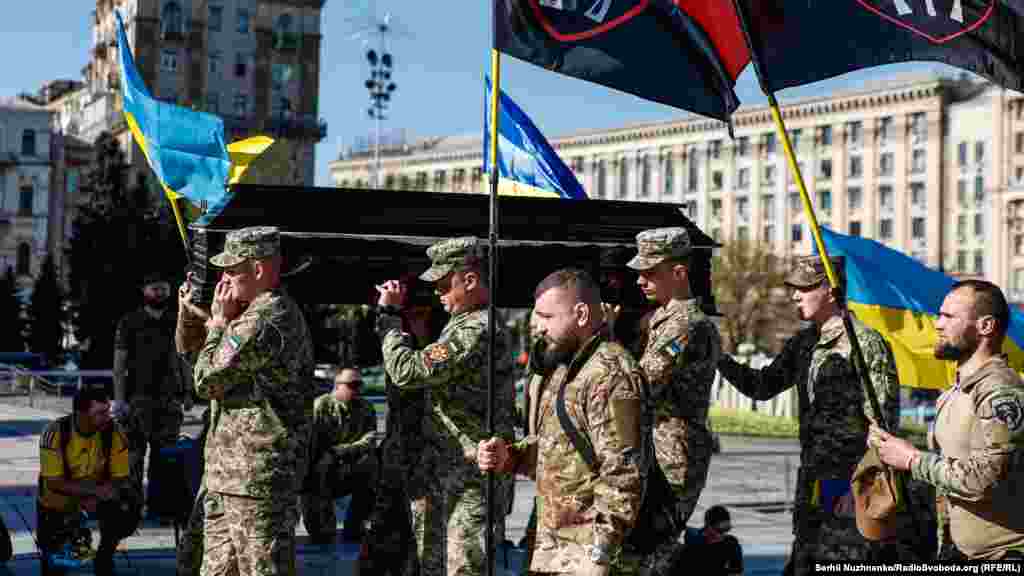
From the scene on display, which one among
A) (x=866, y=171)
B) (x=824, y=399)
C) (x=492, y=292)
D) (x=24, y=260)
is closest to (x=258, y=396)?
(x=492, y=292)

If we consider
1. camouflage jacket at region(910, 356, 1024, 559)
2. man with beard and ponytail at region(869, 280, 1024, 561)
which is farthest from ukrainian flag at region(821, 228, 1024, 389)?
camouflage jacket at region(910, 356, 1024, 559)

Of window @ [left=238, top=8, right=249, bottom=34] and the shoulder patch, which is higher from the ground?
window @ [left=238, top=8, right=249, bottom=34]

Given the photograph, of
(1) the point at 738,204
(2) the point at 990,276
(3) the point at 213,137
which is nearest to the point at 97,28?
(1) the point at 738,204

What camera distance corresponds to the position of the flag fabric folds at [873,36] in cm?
716

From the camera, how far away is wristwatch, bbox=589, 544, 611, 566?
5371 mm

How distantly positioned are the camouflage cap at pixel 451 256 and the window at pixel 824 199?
9510cm

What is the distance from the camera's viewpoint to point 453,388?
25.2 feet

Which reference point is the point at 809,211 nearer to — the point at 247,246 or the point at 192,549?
the point at 247,246

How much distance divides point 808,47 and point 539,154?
18.4ft

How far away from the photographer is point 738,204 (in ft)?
347

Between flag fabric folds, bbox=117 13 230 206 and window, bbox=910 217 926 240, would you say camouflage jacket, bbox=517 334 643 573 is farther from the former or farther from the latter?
window, bbox=910 217 926 240

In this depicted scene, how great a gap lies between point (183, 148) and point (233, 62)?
8344 cm

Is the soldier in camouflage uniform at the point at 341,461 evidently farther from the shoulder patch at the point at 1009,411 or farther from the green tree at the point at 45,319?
the green tree at the point at 45,319

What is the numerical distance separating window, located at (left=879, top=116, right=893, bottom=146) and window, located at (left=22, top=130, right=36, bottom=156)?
61000mm
